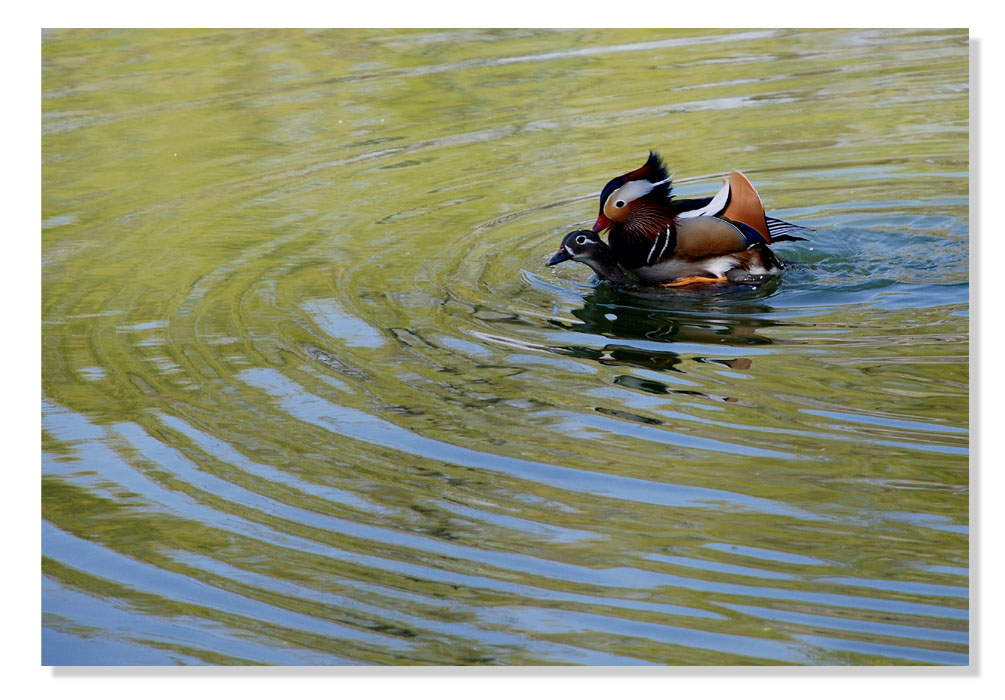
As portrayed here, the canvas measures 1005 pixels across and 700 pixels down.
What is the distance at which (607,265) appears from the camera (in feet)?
22.1

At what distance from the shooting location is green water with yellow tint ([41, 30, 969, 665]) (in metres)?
4.07

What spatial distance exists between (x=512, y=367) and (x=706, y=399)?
95 centimetres

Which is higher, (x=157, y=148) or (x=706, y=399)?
(x=157, y=148)

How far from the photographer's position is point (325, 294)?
22.3 ft

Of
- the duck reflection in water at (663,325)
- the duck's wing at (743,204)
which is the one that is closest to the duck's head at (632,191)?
the duck's wing at (743,204)

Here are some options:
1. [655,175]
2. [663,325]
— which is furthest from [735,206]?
[663,325]

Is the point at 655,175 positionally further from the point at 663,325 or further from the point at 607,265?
the point at 663,325

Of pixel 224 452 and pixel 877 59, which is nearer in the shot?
pixel 224 452

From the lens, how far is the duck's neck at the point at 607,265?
22.0 feet

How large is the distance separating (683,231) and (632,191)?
1.08 feet

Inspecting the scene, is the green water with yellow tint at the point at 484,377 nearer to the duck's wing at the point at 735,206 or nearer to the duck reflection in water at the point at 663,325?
Result: the duck reflection in water at the point at 663,325

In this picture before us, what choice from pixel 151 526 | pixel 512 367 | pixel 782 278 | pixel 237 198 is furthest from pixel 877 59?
pixel 151 526

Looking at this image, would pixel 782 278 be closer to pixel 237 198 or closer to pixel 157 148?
pixel 237 198

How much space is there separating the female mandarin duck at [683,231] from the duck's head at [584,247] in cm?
8
